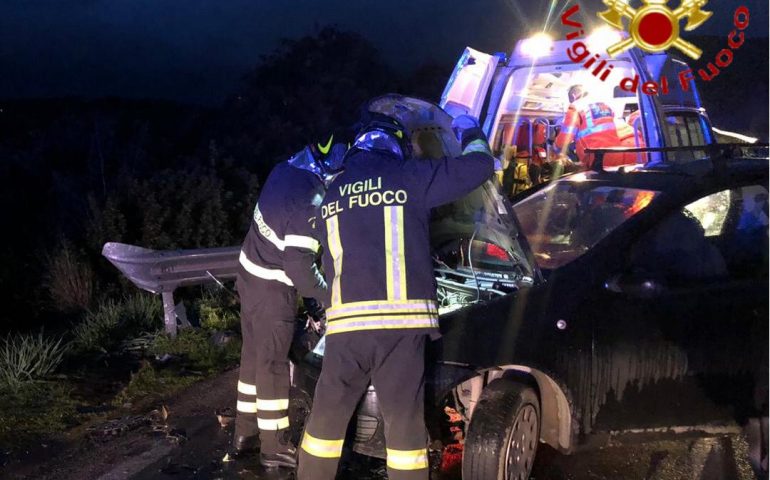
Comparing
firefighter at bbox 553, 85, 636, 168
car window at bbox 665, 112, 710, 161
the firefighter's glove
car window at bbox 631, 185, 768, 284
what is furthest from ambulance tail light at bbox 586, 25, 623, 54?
the firefighter's glove

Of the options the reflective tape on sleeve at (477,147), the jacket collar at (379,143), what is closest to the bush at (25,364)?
the jacket collar at (379,143)

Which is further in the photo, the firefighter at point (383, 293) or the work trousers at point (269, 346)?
the work trousers at point (269, 346)

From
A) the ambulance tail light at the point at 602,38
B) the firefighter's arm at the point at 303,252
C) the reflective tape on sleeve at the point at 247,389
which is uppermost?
the ambulance tail light at the point at 602,38

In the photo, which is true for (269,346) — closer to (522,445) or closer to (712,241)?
(522,445)

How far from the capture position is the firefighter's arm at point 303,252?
349 centimetres

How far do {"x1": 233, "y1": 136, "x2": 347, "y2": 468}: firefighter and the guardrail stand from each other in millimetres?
1898

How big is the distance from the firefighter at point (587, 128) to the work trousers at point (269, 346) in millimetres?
4182

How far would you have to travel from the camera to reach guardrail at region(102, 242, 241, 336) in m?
5.51

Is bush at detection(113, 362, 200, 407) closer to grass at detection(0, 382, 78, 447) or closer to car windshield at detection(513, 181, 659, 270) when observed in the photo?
grass at detection(0, 382, 78, 447)

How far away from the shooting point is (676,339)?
3365mm

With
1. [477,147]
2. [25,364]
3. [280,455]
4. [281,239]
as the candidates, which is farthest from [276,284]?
[25,364]

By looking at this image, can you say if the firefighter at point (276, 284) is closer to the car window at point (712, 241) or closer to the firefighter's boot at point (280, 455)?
the firefighter's boot at point (280, 455)

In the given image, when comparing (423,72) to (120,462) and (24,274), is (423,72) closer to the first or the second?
(24,274)

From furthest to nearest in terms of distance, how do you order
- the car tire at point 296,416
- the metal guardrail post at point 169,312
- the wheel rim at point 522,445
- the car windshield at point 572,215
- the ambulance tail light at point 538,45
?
the ambulance tail light at point 538,45, the metal guardrail post at point 169,312, the car tire at point 296,416, the car windshield at point 572,215, the wheel rim at point 522,445
